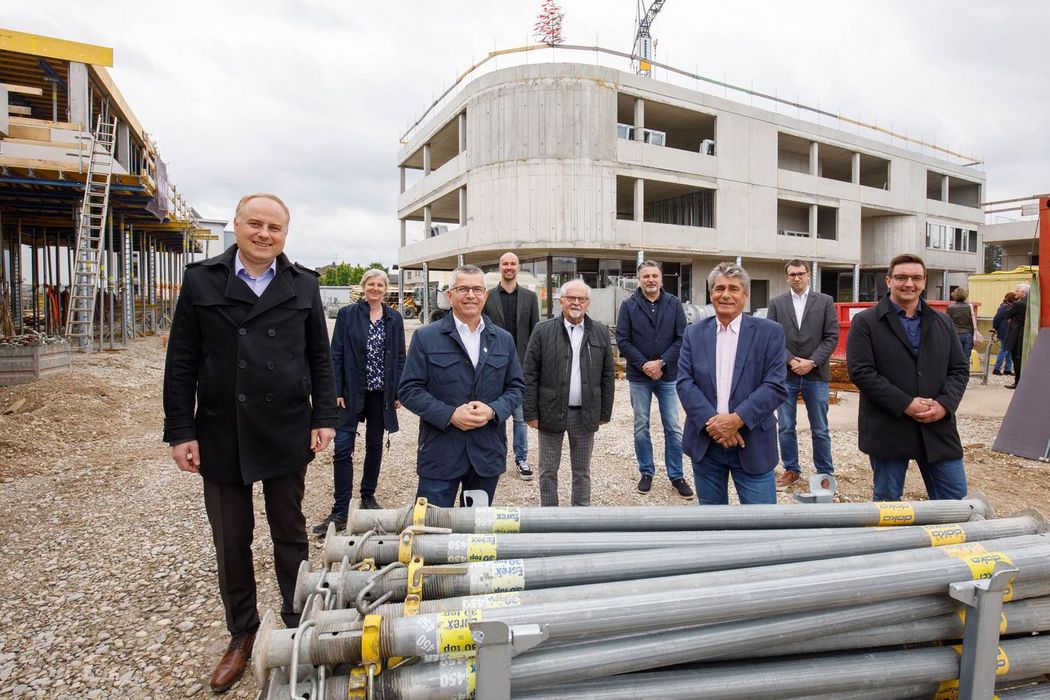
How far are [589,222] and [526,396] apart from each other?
18.7m

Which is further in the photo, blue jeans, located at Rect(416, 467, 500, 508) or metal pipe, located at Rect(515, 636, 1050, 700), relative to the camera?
blue jeans, located at Rect(416, 467, 500, 508)

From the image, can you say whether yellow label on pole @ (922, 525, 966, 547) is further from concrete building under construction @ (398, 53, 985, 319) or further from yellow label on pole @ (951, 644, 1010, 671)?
concrete building under construction @ (398, 53, 985, 319)

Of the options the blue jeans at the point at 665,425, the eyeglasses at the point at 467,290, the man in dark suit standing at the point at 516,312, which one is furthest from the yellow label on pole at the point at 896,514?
the man in dark suit standing at the point at 516,312

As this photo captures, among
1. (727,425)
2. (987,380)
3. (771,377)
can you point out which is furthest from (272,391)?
(987,380)

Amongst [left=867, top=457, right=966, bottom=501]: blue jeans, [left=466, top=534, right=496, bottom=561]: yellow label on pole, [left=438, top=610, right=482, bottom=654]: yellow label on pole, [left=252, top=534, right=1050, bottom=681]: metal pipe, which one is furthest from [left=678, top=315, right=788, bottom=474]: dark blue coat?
[left=438, top=610, right=482, bottom=654]: yellow label on pole

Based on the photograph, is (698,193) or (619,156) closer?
(619,156)

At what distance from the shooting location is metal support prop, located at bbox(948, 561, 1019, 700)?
1.71 meters

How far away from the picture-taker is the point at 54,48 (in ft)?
41.6

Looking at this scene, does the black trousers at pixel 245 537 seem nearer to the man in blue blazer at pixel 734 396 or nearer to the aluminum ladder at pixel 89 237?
the man in blue blazer at pixel 734 396

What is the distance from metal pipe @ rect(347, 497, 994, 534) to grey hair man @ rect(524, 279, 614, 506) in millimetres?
2048

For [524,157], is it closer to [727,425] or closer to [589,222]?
[589,222]

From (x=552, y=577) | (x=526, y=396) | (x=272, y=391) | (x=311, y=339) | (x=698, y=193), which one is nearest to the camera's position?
(x=552, y=577)

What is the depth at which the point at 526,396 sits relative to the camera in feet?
14.7

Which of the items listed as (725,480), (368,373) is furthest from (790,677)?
(368,373)
